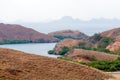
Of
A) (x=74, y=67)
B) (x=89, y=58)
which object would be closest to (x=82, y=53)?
(x=89, y=58)

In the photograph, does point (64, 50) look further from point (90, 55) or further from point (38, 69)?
point (38, 69)

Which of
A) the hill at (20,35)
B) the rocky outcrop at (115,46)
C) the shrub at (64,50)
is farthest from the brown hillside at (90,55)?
the hill at (20,35)

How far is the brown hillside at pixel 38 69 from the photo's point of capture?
15.6 meters

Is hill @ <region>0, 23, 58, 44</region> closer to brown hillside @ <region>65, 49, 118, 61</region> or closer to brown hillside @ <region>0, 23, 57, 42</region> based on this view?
brown hillside @ <region>0, 23, 57, 42</region>

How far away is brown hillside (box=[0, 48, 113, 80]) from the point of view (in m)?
15.6

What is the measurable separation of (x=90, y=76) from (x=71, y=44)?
165 ft

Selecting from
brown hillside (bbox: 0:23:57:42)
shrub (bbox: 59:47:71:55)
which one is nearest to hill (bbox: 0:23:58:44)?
brown hillside (bbox: 0:23:57:42)

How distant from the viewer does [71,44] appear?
220 ft

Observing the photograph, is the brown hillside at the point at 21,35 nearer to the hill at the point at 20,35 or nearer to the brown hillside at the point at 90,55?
the hill at the point at 20,35

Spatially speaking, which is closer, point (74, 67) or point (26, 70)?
point (26, 70)

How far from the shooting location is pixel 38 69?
16500 millimetres

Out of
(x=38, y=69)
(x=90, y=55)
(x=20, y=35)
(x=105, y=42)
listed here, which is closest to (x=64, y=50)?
(x=105, y=42)

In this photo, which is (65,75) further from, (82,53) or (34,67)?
(82,53)

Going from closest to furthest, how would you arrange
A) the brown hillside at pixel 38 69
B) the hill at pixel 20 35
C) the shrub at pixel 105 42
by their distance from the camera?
the brown hillside at pixel 38 69 < the shrub at pixel 105 42 < the hill at pixel 20 35
